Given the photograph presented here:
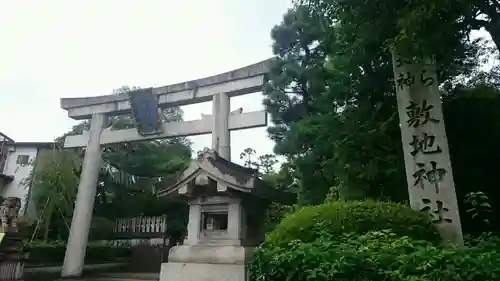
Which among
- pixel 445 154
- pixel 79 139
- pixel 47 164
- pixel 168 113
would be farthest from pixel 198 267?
pixel 168 113

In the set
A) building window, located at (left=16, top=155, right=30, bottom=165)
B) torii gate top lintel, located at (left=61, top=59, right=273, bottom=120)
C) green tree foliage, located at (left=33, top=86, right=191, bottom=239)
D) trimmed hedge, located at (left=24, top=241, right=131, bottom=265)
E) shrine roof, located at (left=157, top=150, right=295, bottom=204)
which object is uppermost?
torii gate top lintel, located at (left=61, top=59, right=273, bottom=120)

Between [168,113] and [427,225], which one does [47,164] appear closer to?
[168,113]

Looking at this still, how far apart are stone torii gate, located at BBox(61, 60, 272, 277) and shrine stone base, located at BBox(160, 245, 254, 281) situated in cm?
389

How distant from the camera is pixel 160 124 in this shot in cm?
1323

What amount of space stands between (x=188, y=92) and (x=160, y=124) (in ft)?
4.88

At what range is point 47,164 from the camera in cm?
1708

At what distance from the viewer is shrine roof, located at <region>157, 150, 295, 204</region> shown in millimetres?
7289

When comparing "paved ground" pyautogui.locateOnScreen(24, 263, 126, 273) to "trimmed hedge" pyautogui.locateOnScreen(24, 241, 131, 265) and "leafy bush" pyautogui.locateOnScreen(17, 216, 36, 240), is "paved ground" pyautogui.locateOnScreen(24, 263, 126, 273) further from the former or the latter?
"leafy bush" pyautogui.locateOnScreen(17, 216, 36, 240)

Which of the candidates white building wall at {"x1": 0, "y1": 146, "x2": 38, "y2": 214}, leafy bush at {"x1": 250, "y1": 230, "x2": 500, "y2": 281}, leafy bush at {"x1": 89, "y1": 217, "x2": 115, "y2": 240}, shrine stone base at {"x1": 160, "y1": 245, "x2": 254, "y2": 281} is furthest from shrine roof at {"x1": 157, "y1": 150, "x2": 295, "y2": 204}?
white building wall at {"x1": 0, "y1": 146, "x2": 38, "y2": 214}

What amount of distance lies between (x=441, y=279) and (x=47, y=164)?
17299 millimetres

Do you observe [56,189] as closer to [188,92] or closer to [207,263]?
[188,92]

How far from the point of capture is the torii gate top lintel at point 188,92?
11.7 metres

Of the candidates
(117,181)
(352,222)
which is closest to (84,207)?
(117,181)

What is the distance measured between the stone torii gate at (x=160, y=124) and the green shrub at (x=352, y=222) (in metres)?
5.86
